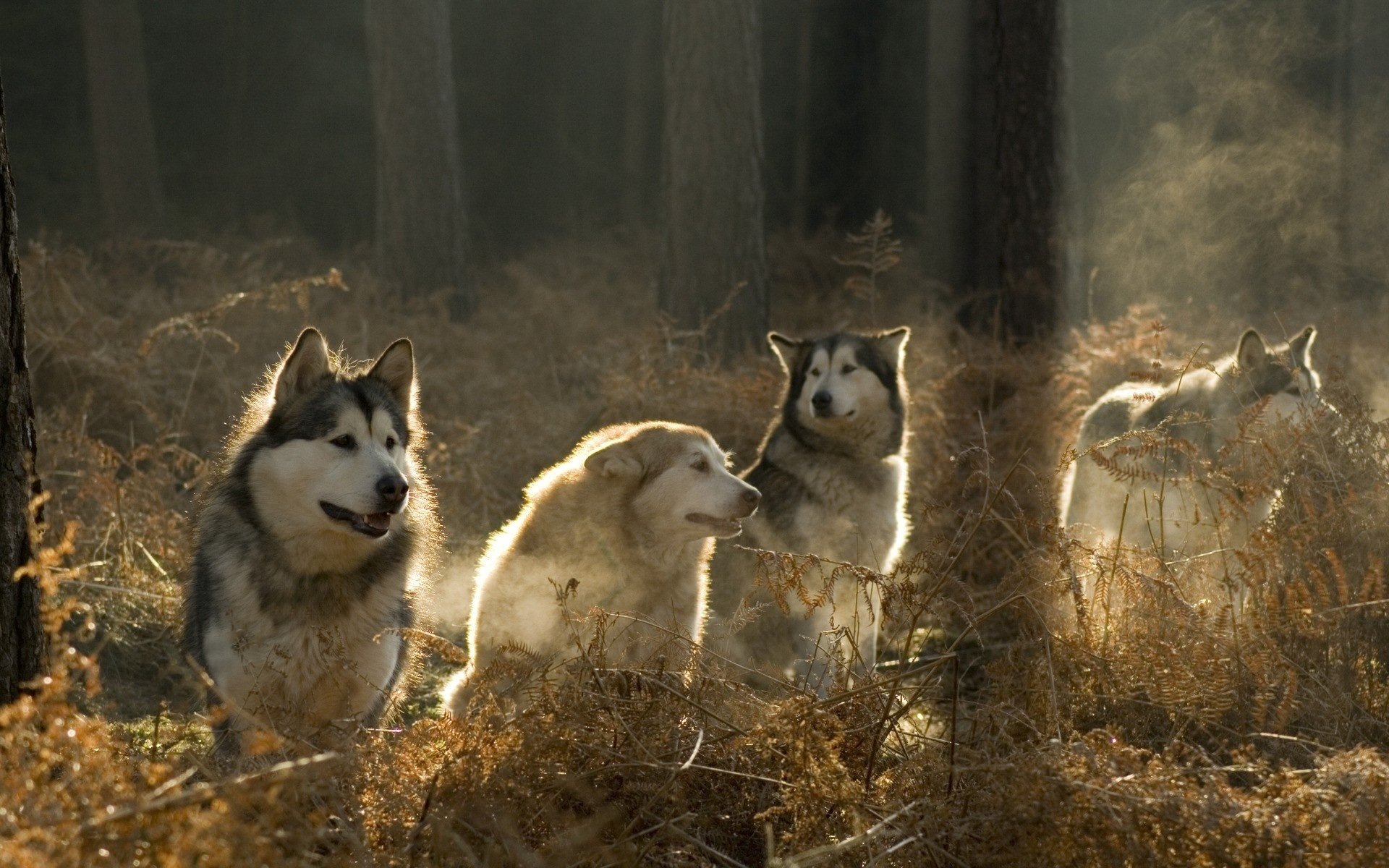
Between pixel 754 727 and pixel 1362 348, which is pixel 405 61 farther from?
pixel 754 727

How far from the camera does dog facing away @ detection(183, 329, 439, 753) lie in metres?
5.07

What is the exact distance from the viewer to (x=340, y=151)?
29656 millimetres

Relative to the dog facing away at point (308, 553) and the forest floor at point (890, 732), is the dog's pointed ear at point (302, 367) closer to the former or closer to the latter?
the dog facing away at point (308, 553)

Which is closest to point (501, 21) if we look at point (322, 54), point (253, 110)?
point (322, 54)

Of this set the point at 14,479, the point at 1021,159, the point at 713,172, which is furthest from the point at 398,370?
the point at 1021,159

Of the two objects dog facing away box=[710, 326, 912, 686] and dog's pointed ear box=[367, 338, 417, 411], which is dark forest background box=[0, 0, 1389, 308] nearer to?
dog facing away box=[710, 326, 912, 686]

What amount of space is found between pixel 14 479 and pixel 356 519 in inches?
50.1

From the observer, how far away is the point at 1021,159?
44.6 feet

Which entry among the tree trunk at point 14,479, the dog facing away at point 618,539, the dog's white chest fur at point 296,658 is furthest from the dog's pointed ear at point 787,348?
the tree trunk at point 14,479

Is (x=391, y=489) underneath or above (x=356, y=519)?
above

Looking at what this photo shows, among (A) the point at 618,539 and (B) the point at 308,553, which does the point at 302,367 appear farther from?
(A) the point at 618,539

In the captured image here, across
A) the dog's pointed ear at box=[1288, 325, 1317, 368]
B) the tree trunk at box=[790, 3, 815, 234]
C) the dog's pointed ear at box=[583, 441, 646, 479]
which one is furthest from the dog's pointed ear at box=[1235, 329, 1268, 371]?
the tree trunk at box=[790, 3, 815, 234]

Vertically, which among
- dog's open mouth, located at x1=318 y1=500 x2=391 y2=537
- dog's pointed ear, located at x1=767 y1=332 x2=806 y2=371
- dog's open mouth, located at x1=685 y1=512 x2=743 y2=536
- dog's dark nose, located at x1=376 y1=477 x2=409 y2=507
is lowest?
dog's open mouth, located at x1=685 y1=512 x2=743 y2=536

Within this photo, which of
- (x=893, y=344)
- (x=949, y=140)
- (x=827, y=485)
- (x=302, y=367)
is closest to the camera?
(x=302, y=367)
